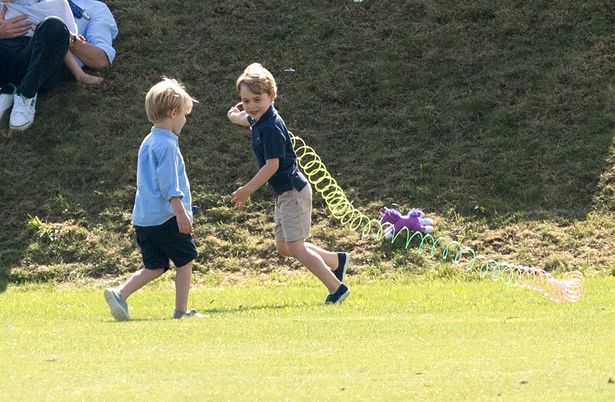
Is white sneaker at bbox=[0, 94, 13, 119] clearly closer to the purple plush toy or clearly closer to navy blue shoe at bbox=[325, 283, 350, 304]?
the purple plush toy

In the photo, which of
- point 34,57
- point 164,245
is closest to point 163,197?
point 164,245

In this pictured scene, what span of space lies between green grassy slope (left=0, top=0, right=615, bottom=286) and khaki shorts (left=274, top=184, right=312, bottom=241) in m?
2.68

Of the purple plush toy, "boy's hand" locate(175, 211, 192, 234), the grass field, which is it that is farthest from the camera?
the purple plush toy

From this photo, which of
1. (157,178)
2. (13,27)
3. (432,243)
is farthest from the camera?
(13,27)

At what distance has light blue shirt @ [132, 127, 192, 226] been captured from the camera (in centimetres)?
963

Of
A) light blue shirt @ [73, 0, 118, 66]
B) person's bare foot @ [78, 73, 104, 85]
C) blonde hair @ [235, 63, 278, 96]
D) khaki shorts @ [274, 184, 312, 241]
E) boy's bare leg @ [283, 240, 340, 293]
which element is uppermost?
blonde hair @ [235, 63, 278, 96]

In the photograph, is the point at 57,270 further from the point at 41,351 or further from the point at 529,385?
the point at 529,385

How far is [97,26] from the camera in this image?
1609 cm

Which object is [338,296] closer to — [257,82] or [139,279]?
[139,279]

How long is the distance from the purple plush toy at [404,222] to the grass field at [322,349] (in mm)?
2044

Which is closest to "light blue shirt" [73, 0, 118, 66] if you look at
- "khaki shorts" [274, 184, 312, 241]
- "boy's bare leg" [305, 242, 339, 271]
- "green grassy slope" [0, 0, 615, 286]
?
"green grassy slope" [0, 0, 615, 286]

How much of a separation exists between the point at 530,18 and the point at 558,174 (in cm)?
329

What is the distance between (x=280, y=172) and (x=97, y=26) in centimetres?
651

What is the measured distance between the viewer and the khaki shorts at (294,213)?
10.4 meters
